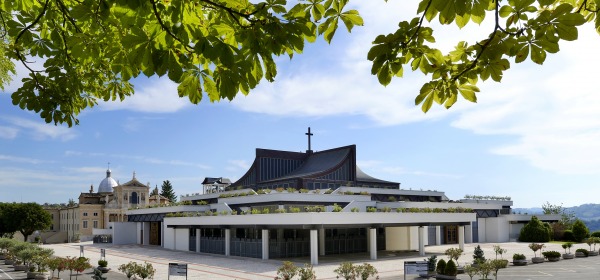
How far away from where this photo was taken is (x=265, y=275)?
101 ft

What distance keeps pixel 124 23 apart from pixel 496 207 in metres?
67.3

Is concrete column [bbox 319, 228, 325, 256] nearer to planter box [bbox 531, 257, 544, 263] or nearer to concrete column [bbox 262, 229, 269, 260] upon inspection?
concrete column [bbox 262, 229, 269, 260]

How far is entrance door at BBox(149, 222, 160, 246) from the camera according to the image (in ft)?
211

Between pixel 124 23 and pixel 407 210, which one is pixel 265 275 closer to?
pixel 407 210

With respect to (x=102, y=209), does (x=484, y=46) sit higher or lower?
higher

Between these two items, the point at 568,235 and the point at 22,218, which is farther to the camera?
the point at 22,218

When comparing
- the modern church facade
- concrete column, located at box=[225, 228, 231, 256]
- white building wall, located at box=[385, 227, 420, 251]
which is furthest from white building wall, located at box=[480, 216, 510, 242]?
concrete column, located at box=[225, 228, 231, 256]

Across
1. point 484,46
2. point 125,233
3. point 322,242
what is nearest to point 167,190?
point 125,233

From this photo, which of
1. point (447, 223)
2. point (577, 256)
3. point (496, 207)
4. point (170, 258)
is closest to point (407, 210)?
point (447, 223)

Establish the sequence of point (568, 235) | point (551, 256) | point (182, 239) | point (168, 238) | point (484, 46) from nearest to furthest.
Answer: point (484, 46) < point (551, 256) < point (182, 239) < point (168, 238) < point (568, 235)

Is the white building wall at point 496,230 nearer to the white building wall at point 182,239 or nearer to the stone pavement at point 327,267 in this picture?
the stone pavement at point 327,267

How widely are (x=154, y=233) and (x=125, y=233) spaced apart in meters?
6.95

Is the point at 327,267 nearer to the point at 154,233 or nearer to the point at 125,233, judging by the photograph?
the point at 154,233

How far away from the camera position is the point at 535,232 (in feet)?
209
